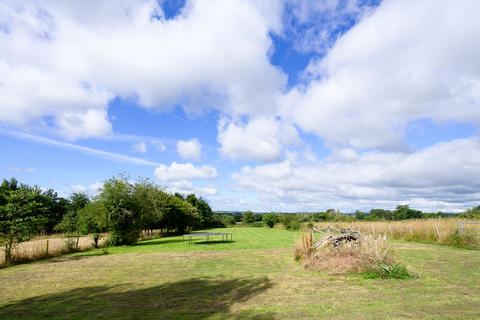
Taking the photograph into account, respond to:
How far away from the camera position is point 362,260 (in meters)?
12.3

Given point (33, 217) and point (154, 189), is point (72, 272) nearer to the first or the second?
point (33, 217)

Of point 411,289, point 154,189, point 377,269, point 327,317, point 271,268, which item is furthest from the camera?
point 154,189

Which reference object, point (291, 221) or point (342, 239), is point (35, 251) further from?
point (291, 221)

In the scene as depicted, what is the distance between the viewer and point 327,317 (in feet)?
23.4

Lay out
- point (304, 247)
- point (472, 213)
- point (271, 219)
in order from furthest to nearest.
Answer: point (271, 219) → point (472, 213) → point (304, 247)

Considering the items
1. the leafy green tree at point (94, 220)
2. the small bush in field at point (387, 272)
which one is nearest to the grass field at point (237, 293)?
the small bush in field at point (387, 272)

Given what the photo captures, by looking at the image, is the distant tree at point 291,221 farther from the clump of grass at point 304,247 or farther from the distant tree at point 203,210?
the clump of grass at point 304,247

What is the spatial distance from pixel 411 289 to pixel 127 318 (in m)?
7.46

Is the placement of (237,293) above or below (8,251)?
below

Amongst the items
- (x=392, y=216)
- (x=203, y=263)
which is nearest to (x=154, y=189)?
(x=203, y=263)

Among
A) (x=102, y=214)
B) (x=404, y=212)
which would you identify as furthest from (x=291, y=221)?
(x=102, y=214)

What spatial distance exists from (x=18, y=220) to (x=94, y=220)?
923 centimetres

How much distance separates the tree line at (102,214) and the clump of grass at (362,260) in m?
14.7

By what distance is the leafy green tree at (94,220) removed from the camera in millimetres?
26562
